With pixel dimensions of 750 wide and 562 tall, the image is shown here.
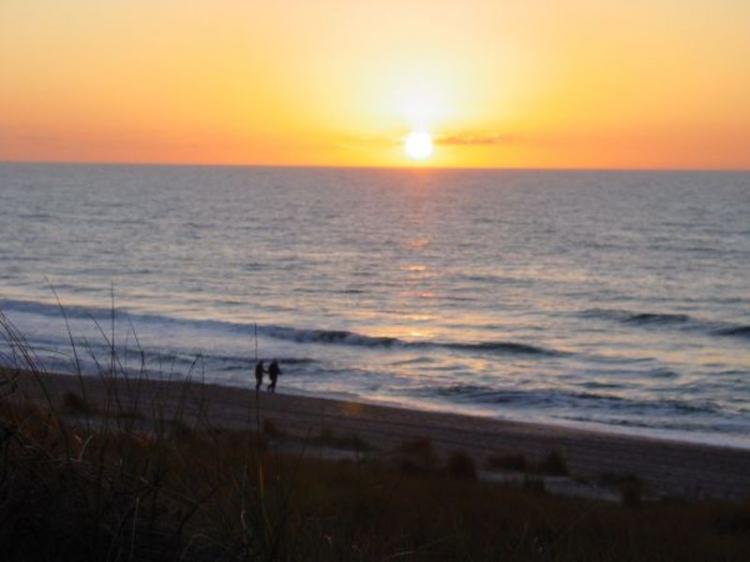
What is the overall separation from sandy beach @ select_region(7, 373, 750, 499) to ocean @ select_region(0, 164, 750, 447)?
1.81 meters

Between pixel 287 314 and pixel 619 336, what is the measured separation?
14461mm

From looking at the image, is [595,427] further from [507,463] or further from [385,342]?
[385,342]

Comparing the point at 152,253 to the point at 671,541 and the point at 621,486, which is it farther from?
the point at 671,541

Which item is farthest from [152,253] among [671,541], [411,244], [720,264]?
[671,541]

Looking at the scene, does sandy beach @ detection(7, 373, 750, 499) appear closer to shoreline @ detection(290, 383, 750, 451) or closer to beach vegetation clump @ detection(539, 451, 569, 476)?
beach vegetation clump @ detection(539, 451, 569, 476)

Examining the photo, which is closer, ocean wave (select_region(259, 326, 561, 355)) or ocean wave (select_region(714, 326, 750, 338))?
ocean wave (select_region(259, 326, 561, 355))

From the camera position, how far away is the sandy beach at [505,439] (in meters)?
17.5

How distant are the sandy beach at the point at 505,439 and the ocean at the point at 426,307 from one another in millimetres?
1815

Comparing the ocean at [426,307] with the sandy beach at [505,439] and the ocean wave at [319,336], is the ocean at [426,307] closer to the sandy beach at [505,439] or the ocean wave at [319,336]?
the ocean wave at [319,336]

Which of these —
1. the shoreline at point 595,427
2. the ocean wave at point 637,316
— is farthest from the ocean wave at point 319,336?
the shoreline at point 595,427

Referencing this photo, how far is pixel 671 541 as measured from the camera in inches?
305

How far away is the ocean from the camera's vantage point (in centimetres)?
2770

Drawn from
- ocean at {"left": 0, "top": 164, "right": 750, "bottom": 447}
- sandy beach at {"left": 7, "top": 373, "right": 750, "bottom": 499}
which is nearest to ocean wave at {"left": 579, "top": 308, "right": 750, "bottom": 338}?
ocean at {"left": 0, "top": 164, "right": 750, "bottom": 447}

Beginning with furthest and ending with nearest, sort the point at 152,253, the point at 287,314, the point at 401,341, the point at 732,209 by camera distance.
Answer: the point at 732,209
the point at 152,253
the point at 287,314
the point at 401,341
